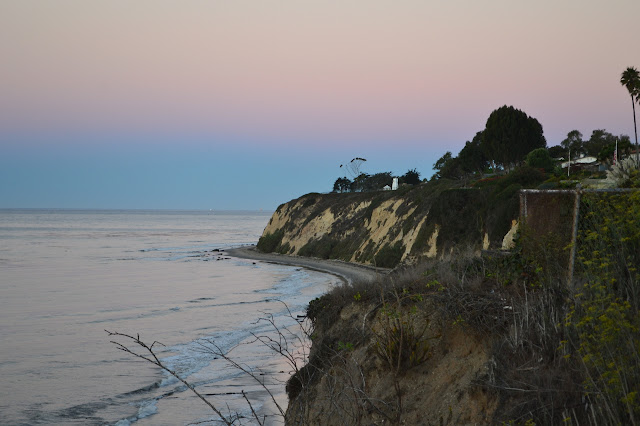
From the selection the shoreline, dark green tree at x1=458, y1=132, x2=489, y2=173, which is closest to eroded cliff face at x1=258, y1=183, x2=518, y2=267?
the shoreline

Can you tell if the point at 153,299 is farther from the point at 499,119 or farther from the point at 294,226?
the point at 499,119

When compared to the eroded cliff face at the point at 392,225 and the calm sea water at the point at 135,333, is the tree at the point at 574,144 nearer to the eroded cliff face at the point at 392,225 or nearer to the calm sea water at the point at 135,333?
the eroded cliff face at the point at 392,225

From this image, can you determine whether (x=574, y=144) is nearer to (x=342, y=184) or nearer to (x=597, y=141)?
(x=597, y=141)

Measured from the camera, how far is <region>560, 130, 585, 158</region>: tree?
92250 millimetres

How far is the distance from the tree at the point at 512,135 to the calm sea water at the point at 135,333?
31544mm

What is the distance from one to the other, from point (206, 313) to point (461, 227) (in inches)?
660

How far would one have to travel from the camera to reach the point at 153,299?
33656 mm

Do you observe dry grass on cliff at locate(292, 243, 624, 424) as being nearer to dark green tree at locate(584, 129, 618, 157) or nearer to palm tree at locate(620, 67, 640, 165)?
palm tree at locate(620, 67, 640, 165)

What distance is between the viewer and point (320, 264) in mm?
54812

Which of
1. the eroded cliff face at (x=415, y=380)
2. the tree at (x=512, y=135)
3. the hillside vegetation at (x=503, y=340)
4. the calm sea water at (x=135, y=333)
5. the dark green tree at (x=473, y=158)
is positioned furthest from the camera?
the dark green tree at (x=473, y=158)

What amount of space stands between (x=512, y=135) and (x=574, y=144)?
119ft

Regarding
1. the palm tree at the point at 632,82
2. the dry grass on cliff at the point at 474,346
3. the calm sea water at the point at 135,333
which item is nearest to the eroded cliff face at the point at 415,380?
the dry grass on cliff at the point at 474,346

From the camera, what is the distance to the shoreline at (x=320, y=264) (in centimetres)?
4284

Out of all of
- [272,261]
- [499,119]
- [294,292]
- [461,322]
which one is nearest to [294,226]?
[272,261]
